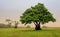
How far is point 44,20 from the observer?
38.2m

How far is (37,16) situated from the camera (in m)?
38.1

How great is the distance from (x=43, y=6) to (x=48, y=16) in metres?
2.48

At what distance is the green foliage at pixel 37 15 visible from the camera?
37550 mm

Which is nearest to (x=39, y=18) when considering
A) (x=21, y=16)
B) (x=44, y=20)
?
(x=44, y=20)

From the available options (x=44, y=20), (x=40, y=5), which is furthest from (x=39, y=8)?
(x=44, y=20)

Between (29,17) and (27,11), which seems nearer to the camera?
(29,17)

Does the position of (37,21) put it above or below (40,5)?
below

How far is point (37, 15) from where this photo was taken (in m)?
38.4

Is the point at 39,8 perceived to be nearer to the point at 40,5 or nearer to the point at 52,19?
the point at 40,5

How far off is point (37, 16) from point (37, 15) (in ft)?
1.13

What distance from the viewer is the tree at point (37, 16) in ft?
123

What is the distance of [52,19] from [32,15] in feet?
13.7

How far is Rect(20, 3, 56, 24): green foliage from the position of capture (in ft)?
123

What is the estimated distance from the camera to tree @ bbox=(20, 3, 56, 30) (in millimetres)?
37594
